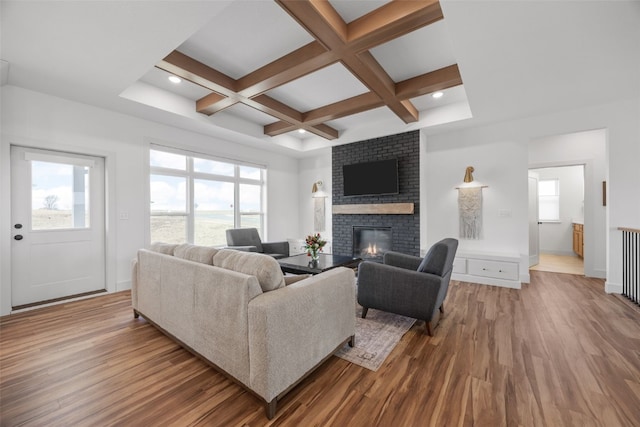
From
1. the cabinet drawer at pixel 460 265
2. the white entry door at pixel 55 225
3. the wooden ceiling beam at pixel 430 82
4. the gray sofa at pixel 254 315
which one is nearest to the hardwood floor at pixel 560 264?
the cabinet drawer at pixel 460 265

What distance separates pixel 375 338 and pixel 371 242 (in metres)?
3.11

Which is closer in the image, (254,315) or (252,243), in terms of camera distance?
(254,315)

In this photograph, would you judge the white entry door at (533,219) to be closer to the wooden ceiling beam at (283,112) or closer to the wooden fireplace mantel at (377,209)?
the wooden fireplace mantel at (377,209)

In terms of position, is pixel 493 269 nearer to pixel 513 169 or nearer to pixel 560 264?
pixel 513 169

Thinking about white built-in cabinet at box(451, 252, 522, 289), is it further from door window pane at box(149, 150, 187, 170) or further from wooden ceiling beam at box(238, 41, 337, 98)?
door window pane at box(149, 150, 187, 170)

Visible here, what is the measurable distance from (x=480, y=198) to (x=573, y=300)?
1890 mm

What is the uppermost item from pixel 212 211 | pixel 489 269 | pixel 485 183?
pixel 485 183

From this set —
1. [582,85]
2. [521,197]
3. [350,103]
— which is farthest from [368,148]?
[582,85]

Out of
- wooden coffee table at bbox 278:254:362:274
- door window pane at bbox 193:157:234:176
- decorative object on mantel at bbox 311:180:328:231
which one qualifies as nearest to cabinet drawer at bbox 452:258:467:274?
wooden coffee table at bbox 278:254:362:274

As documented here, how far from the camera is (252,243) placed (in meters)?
4.81

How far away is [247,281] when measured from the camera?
1518 millimetres

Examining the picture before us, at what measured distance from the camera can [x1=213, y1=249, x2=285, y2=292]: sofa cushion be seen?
162 centimetres

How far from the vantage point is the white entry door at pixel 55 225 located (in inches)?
119

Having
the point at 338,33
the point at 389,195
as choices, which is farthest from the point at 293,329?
the point at 389,195
